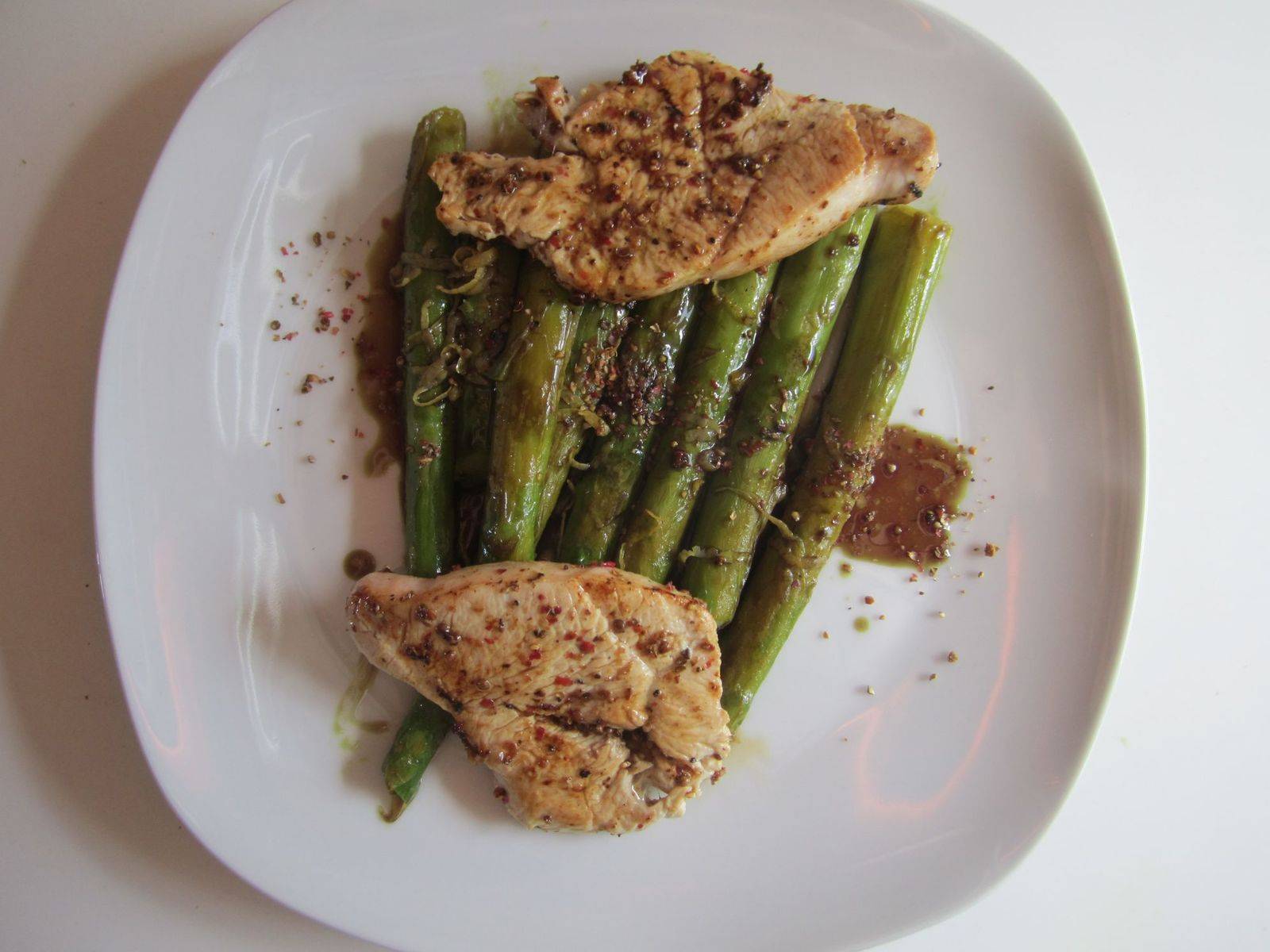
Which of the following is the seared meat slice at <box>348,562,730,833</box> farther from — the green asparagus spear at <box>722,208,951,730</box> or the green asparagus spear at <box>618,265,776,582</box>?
the green asparagus spear at <box>722,208,951,730</box>

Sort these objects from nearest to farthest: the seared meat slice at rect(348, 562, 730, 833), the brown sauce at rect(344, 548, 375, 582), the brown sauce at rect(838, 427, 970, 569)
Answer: the seared meat slice at rect(348, 562, 730, 833)
the brown sauce at rect(344, 548, 375, 582)
the brown sauce at rect(838, 427, 970, 569)

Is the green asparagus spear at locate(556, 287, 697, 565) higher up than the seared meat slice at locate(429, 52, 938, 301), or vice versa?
the seared meat slice at locate(429, 52, 938, 301)

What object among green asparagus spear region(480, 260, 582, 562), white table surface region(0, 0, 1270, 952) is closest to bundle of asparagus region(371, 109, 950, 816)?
green asparagus spear region(480, 260, 582, 562)

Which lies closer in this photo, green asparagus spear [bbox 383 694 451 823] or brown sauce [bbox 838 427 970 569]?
green asparagus spear [bbox 383 694 451 823]

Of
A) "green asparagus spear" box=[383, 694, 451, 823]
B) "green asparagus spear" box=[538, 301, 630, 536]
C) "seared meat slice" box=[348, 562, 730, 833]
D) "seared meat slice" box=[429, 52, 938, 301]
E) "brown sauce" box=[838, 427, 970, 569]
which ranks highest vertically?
"seared meat slice" box=[429, 52, 938, 301]

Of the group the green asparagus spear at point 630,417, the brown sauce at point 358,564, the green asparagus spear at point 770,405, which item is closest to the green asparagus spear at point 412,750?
the brown sauce at point 358,564

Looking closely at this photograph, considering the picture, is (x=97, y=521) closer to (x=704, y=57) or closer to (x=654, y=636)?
(x=654, y=636)

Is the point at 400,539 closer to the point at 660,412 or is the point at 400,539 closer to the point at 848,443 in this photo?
the point at 660,412

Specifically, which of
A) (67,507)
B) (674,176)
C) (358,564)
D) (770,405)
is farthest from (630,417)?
(67,507)
